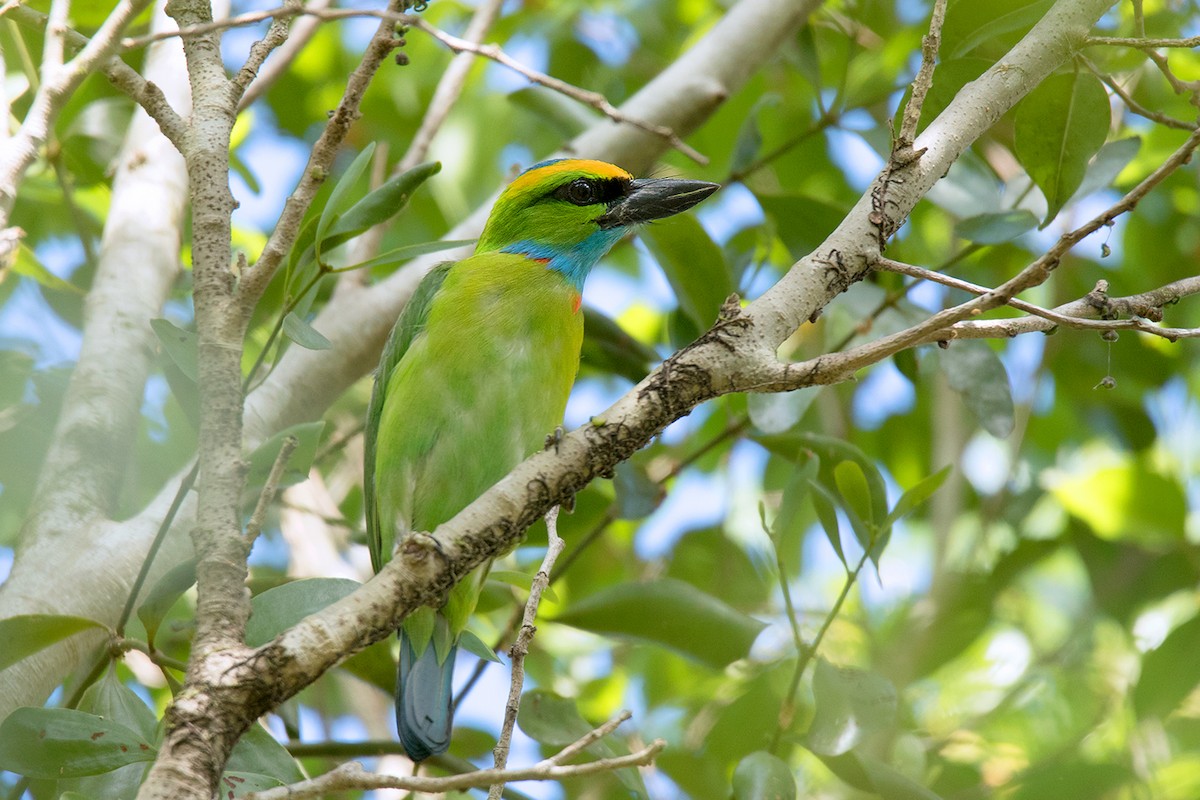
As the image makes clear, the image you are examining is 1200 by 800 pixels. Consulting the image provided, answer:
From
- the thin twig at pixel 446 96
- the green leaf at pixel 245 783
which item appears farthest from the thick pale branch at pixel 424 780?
the thin twig at pixel 446 96

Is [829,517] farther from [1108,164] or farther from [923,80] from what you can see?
[1108,164]

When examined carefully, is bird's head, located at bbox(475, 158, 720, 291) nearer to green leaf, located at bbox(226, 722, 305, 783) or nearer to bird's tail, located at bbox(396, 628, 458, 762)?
bird's tail, located at bbox(396, 628, 458, 762)

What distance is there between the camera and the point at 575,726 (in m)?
2.55

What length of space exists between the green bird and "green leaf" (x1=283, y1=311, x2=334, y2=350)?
901 millimetres

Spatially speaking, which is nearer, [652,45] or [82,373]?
[82,373]

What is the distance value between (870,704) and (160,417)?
6.54 ft

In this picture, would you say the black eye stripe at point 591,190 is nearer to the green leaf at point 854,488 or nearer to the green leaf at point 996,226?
the green leaf at point 996,226

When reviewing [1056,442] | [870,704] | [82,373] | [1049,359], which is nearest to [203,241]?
[82,373]

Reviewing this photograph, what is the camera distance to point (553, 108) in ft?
11.7

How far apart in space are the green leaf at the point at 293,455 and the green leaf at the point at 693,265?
114 centimetres

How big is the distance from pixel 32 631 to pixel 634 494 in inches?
60.8

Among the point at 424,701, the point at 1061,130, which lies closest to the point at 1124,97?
the point at 1061,130

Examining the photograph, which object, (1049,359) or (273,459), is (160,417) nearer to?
(273,459)

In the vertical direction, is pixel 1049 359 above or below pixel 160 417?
above
